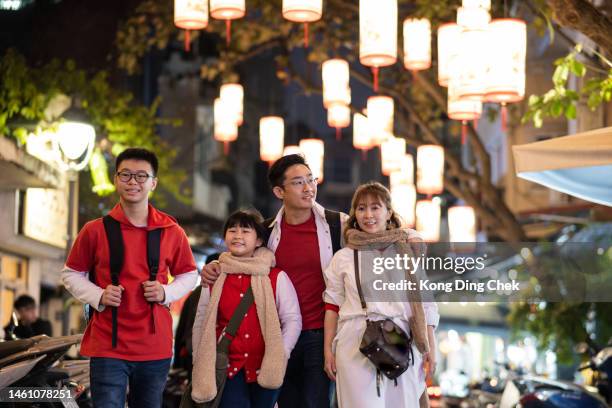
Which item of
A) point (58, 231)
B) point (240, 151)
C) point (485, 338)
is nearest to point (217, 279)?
point (58, 231)

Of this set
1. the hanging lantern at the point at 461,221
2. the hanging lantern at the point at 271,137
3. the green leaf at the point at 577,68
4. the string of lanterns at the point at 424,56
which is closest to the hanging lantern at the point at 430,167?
the string of lanterns at the point at 424,56

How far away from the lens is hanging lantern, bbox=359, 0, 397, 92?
52.2 feet

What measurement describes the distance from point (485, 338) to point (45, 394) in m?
35.7

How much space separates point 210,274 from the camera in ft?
25.6

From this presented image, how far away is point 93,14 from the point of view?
25.7 meters

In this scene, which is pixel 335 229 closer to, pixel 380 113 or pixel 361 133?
pixel 380 113

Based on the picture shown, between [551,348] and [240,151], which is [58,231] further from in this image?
[240,151]

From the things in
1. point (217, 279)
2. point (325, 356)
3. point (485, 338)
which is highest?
point (217, 279)

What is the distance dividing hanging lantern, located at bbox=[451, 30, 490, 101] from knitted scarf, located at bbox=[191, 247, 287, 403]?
7.06 meters

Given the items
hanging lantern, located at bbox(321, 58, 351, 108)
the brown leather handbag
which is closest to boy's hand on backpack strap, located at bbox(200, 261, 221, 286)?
the brown leather handbag

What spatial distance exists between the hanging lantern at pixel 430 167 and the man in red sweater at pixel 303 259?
1446 cm

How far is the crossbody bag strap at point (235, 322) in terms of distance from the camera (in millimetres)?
7625

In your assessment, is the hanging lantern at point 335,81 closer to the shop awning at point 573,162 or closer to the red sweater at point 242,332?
the shop awning at point 573,162

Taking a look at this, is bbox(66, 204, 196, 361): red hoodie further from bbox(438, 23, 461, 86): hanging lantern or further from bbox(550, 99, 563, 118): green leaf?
bbox(438, 23, 461, 86): hanging lantern
